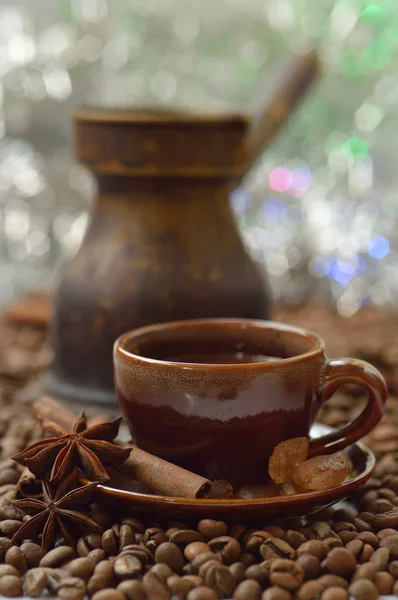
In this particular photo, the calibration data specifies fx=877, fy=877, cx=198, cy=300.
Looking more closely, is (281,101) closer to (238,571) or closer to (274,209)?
(274,209)

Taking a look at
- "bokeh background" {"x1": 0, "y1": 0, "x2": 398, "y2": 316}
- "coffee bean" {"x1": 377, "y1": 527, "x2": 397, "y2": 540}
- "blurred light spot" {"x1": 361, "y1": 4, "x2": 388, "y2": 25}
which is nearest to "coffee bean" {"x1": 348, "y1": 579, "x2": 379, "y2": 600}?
"coffee bean" {"x1": 377, "y1": 527, "x2": 397, "y2": 540}

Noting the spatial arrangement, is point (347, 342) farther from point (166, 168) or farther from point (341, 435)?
point (341, 435)

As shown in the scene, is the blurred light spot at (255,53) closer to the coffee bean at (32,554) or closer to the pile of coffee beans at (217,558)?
the pile of coffee beans at (217,558)

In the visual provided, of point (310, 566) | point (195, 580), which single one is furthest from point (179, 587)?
point (310, 566)

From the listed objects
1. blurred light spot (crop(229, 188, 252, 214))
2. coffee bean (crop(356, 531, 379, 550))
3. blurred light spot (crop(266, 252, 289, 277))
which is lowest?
blurred light spot (crop(266, 252, 289, 277))

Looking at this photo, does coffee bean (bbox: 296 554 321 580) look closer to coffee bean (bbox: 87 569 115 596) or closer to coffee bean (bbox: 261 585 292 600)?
coffee bean (bbox: 261 585 292 600)

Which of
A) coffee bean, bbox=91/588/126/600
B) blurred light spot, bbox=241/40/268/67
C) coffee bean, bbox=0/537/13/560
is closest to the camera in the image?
coffee bean, bbox=91/588/126/600

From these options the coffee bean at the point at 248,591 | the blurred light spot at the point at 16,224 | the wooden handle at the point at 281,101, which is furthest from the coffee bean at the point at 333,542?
the blurred light spot at the point at 16,224
